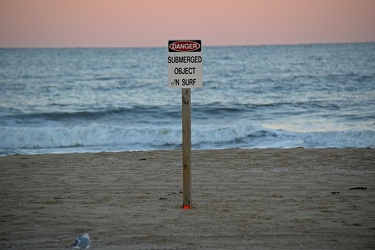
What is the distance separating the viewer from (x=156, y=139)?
1780cm

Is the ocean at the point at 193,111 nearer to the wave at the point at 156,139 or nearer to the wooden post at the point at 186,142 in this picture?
the wave at the point at 156,139

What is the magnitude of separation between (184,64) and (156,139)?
36.4 feet

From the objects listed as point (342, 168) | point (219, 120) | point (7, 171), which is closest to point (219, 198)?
point (342, 168)

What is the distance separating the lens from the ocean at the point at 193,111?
17062 millimetres

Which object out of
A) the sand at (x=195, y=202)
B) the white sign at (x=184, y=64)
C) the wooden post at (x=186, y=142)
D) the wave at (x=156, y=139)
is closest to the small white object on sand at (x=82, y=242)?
the sand at (x=195, y=202)

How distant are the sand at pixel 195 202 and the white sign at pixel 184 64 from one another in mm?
1756

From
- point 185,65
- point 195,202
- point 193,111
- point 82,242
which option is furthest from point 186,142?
point 193,111

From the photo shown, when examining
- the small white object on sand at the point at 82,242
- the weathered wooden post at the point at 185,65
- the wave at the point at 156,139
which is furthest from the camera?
the wave at the point at 156,139

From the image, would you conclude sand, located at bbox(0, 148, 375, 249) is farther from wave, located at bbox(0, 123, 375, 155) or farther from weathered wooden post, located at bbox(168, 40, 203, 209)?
wave, located at bbox(0, 123, 375, 155)

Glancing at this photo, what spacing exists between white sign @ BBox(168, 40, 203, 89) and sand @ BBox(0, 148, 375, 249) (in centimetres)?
176

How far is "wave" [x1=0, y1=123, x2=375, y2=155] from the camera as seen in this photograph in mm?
16141

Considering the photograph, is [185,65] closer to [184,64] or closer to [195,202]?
[184,64]

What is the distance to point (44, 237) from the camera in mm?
6223

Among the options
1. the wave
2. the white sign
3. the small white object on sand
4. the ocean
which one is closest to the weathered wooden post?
the white sign
